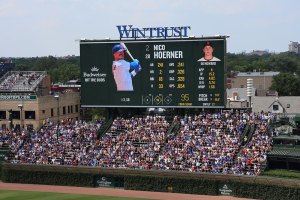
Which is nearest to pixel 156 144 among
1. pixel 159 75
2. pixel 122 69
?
pixel 159 75

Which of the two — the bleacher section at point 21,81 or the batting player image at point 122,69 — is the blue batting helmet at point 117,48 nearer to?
the batting player image at point 122,69

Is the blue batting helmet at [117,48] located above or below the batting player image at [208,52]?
above

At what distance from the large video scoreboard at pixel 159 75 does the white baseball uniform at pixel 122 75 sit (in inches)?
5.6

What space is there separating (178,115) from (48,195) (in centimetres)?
1527

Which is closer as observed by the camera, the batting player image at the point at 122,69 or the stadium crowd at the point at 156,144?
the stadium crowd at the point at 156,144

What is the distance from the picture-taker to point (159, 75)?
51719 millimetres

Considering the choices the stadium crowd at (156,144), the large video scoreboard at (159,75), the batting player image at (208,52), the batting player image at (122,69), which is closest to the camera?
the stadium crowd at (156,144)

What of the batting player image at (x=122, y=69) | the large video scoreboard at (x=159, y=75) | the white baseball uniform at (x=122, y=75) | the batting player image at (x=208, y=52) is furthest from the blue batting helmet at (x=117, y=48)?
the batting player image at (x=208, y=52)

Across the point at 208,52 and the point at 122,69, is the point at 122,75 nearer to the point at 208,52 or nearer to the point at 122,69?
the point at 122,69

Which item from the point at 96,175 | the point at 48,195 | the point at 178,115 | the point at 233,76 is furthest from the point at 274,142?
the point at 233,76

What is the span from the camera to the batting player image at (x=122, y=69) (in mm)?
52500

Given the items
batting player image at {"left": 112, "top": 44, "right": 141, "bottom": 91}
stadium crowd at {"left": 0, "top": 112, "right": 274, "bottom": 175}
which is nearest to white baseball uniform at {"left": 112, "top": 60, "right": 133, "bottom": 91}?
batting player image at {"left": 112, "top": 44, "right": 141, "bottom": 91}

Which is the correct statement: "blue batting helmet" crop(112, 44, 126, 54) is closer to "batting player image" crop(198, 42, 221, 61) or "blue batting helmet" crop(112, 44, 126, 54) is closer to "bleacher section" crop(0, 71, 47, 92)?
"batting player image" crop(198, 42, 221, 61)

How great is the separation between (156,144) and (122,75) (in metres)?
7.72
